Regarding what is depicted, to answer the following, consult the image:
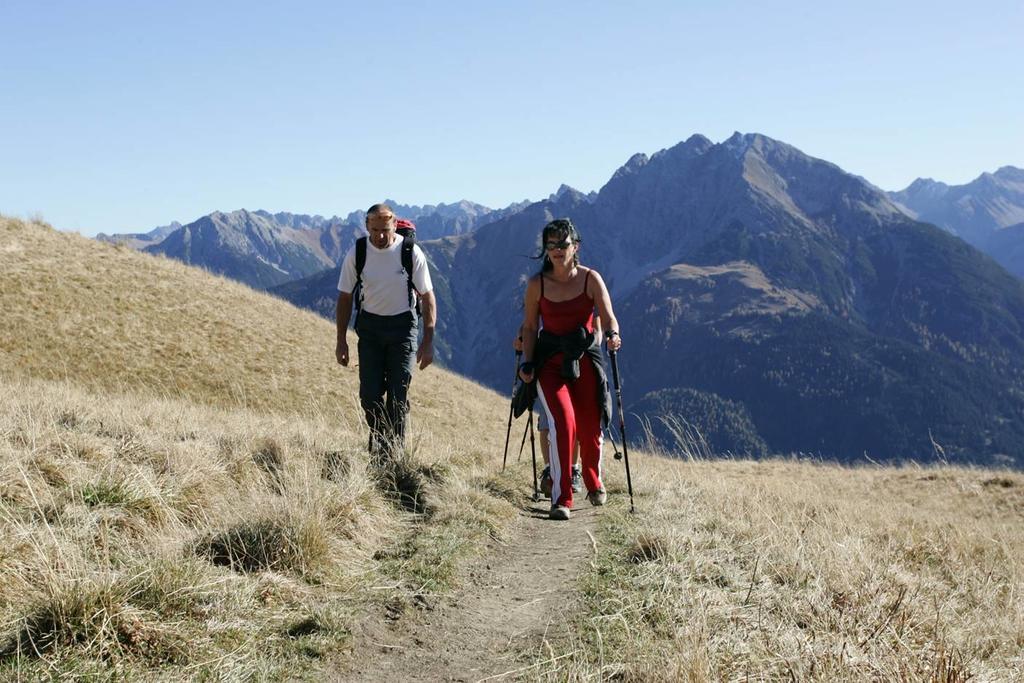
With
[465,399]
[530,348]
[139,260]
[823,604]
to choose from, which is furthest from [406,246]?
[139,260]

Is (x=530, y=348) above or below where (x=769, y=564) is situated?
above

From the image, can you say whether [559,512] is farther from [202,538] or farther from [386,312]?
[202,538]

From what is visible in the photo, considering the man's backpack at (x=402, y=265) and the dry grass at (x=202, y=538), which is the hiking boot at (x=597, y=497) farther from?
Answer: the man's backpack at (x=402, y=265)

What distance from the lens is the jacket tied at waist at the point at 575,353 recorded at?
8008 mm

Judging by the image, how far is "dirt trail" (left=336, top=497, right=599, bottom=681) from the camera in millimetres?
4004

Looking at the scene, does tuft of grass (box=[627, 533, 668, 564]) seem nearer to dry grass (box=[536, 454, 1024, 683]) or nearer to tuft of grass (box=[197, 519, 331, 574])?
dry grass (box=[536, 454, 1024, 683])

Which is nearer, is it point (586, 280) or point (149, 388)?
point (586, 280)

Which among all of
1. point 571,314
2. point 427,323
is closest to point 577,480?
point 571,314

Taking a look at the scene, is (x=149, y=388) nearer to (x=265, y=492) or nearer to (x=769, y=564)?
(x=265, y=492)

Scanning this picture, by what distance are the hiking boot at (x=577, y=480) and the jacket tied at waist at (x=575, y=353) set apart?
105 cm

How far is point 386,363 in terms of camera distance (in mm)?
8852

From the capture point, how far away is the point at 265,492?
20.5ft

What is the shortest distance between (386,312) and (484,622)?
4617mm

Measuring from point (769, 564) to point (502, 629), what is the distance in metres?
2.26
